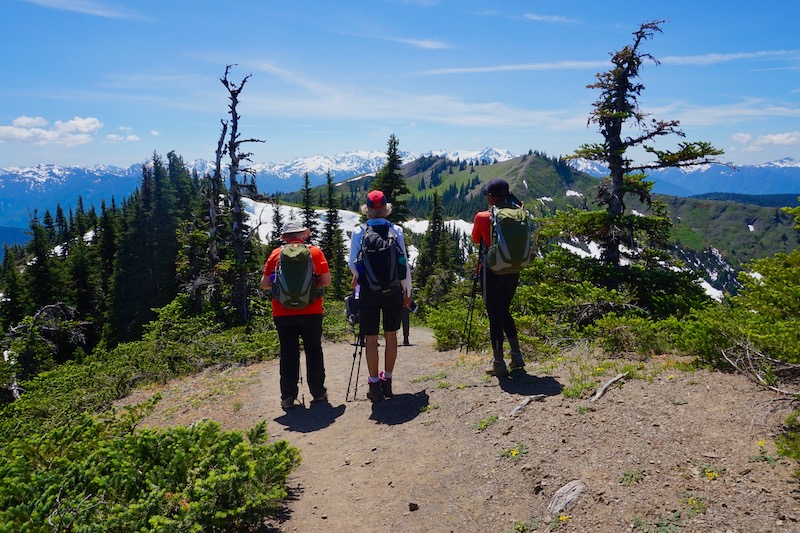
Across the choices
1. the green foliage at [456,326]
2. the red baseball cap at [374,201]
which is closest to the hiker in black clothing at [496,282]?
the red baseball cap at [374,201]

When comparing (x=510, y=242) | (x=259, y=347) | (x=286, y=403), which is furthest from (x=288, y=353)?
(x=259, y=347)

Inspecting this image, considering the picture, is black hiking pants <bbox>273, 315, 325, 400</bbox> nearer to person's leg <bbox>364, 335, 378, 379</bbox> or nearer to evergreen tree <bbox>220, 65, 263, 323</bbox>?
person's leg <bbox>364, 335, 378, 379</bbox>

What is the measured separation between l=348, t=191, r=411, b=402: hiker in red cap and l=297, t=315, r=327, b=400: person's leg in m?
0.74

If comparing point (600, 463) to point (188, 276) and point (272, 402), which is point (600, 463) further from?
point (188, 276)

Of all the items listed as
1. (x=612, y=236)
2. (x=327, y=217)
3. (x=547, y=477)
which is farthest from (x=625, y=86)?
(x=327, y=217)

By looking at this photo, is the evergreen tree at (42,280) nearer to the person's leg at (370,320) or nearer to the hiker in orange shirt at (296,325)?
the hiker in orange shirt at (296,325)

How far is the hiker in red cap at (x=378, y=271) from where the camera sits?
18.7 ft

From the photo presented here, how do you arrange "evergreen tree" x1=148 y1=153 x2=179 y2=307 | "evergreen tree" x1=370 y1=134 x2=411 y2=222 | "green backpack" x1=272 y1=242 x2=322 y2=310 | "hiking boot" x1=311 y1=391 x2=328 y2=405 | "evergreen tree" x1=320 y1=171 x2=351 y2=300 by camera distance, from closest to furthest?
"green backpack" x1=272 y1=242 x2=322 y2=310, "hiking boot" x1=311 y1=391 x2=328 y2=405, "evergreen tree" x1=370 y1=134 x2=411 y2=222, "evergreen tree" x1=148 y1=153 x2=179 y2=307, "evergreen tree" x1=320 y1=171 x2=351 y2=300

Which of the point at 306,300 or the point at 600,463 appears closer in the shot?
the point at 600,463

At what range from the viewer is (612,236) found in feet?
34.6

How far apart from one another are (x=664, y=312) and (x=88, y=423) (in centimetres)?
966

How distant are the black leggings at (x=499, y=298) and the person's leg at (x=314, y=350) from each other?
242 cm

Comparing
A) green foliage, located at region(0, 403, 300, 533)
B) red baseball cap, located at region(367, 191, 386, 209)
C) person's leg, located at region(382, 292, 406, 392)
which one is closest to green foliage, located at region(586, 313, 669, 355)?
person's leg, located at region(382, 292, 406, 392)

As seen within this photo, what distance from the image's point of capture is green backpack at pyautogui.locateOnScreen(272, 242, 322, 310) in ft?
19.9
